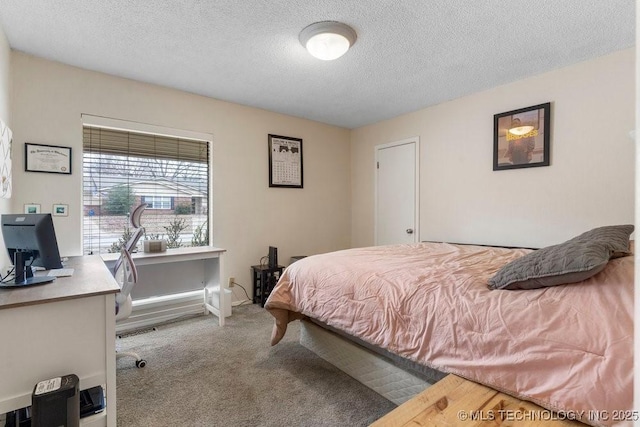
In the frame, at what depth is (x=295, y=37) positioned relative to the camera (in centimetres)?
219

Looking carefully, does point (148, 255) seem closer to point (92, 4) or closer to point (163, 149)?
point (163, 149)

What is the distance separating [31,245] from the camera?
1.60 metres

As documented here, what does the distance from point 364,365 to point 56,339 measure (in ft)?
5.03

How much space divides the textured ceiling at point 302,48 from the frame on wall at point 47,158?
74 centimetres

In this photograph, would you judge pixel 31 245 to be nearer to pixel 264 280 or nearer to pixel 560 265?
pixel 264 280

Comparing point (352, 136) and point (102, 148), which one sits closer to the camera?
point (102, 148)

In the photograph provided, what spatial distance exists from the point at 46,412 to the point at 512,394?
1.76m

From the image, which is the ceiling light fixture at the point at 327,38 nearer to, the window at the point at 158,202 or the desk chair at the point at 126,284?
the desk chair at the point at 126,284

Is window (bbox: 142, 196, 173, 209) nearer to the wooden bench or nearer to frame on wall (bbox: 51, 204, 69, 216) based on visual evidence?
frame on wall (bbox: 51, 204, 69, 216)

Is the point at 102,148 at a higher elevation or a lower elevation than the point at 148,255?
higher

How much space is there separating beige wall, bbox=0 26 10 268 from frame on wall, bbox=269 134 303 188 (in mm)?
2317

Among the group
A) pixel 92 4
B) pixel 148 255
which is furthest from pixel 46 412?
pixel 92 4

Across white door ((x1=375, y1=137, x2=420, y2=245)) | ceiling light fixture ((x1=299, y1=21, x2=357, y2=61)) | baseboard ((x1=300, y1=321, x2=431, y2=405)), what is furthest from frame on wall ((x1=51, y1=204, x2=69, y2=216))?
white door ((x1=375, y1=137, x2=420, y2=245))

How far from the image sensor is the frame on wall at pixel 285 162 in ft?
12.8
